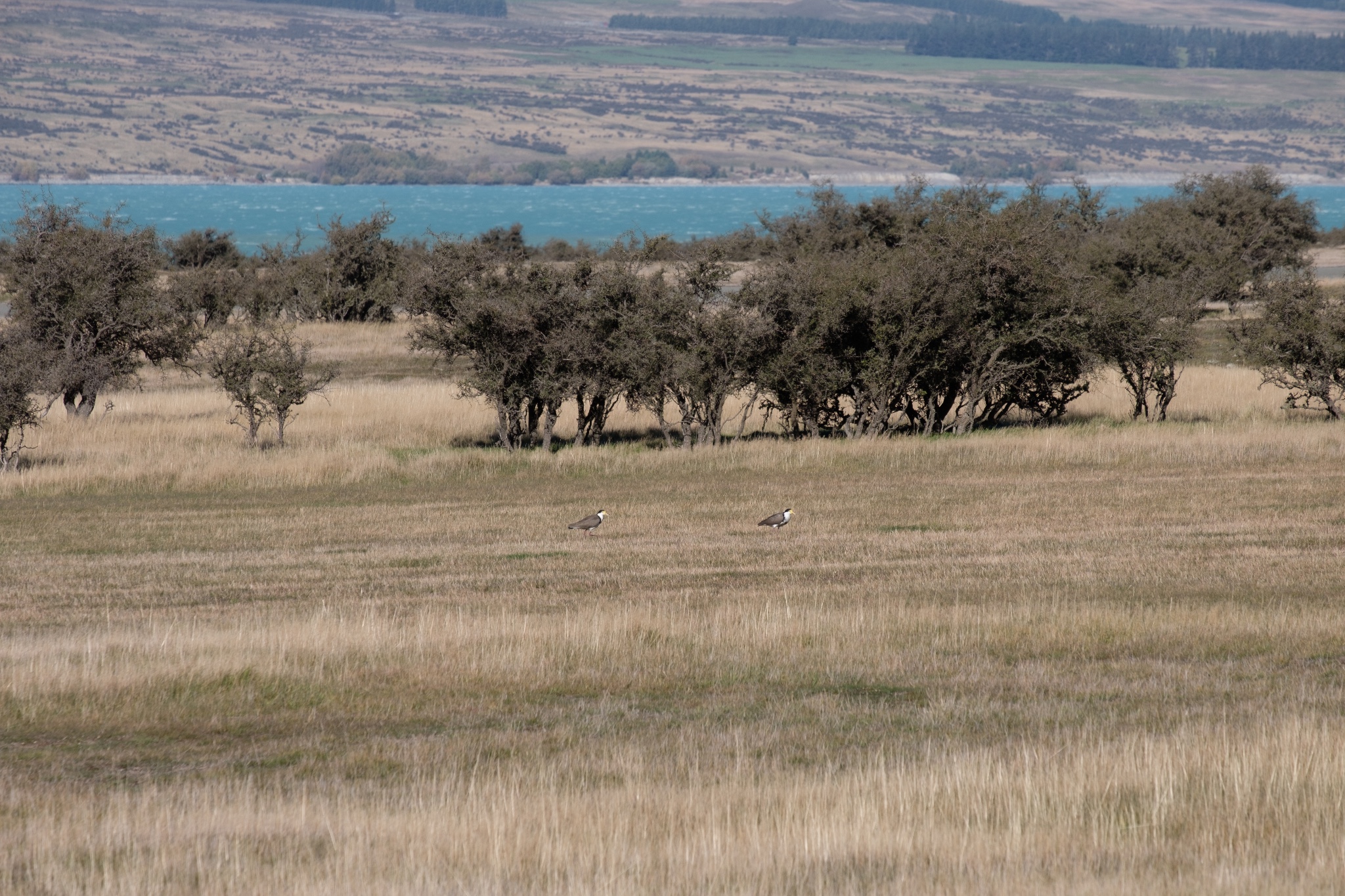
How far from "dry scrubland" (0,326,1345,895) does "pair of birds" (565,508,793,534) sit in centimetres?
42

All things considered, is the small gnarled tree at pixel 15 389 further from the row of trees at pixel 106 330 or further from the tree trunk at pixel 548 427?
the tree trunk at pixel 548 427

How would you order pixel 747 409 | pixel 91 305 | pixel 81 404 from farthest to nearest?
pixel 81 404
pixel 91 305
pixel 747 409

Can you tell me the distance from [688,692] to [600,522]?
9.09 meters

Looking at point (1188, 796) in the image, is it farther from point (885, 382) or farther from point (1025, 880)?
point (885, 382)

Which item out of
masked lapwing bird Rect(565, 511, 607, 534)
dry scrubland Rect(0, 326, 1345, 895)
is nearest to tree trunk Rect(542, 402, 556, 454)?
dry scrubland Rect(0, 326, 1345, 895)

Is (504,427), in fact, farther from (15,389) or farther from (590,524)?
(590,524)

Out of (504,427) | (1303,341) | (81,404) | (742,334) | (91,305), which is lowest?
(81,404)

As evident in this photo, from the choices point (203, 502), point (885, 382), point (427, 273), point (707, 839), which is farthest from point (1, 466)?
point (707, 839)

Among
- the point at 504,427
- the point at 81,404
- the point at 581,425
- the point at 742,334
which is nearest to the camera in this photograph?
the point at 742,334

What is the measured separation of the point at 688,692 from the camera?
10648mm

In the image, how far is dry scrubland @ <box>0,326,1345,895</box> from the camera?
6586 mm

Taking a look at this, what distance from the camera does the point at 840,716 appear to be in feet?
31.6

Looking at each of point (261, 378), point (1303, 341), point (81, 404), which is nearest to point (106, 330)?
point (81, 404)

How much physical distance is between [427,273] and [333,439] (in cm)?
445
